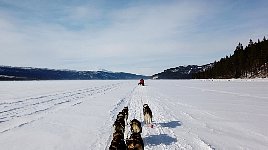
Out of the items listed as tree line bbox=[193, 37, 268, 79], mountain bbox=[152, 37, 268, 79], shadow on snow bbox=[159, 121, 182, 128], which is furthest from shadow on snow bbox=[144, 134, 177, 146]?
tree line bbox=[193, 37, 268, 79]

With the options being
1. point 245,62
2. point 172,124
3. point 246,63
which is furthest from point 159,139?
point 245,62

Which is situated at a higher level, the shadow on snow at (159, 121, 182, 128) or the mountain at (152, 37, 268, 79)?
the mountain at (152, 37, 268, 79)

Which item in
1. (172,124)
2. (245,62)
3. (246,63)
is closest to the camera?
(172,124)

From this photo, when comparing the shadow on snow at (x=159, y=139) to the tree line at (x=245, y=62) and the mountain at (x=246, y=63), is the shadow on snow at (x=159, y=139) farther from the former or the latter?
the tree line at (x=245, y=62)

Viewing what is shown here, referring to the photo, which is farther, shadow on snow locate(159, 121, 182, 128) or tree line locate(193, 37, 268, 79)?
tree line locate(193, 37, 268, 79)

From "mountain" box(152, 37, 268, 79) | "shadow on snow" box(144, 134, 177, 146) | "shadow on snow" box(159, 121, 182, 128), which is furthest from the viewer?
"mountain" box(152, 37, 268, 79)

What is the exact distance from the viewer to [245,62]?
8869 centimetres

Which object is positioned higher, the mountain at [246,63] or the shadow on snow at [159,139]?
the mountain at [246,63]

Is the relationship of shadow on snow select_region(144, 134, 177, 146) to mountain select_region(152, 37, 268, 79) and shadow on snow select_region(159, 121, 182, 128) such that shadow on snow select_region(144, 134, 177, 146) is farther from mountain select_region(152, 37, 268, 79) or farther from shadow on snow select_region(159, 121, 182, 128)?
mountain select_region(152, 37, 268, 79)

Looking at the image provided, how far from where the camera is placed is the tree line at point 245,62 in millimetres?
79750

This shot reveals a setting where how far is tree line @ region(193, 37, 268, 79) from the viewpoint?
262ft

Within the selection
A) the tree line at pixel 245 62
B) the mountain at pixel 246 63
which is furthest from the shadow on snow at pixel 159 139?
the tree line at pixel 245 62

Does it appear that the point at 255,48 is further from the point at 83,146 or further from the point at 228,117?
the point at 83,146

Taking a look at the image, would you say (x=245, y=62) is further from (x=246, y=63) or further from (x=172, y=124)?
(x=172, y=124)
